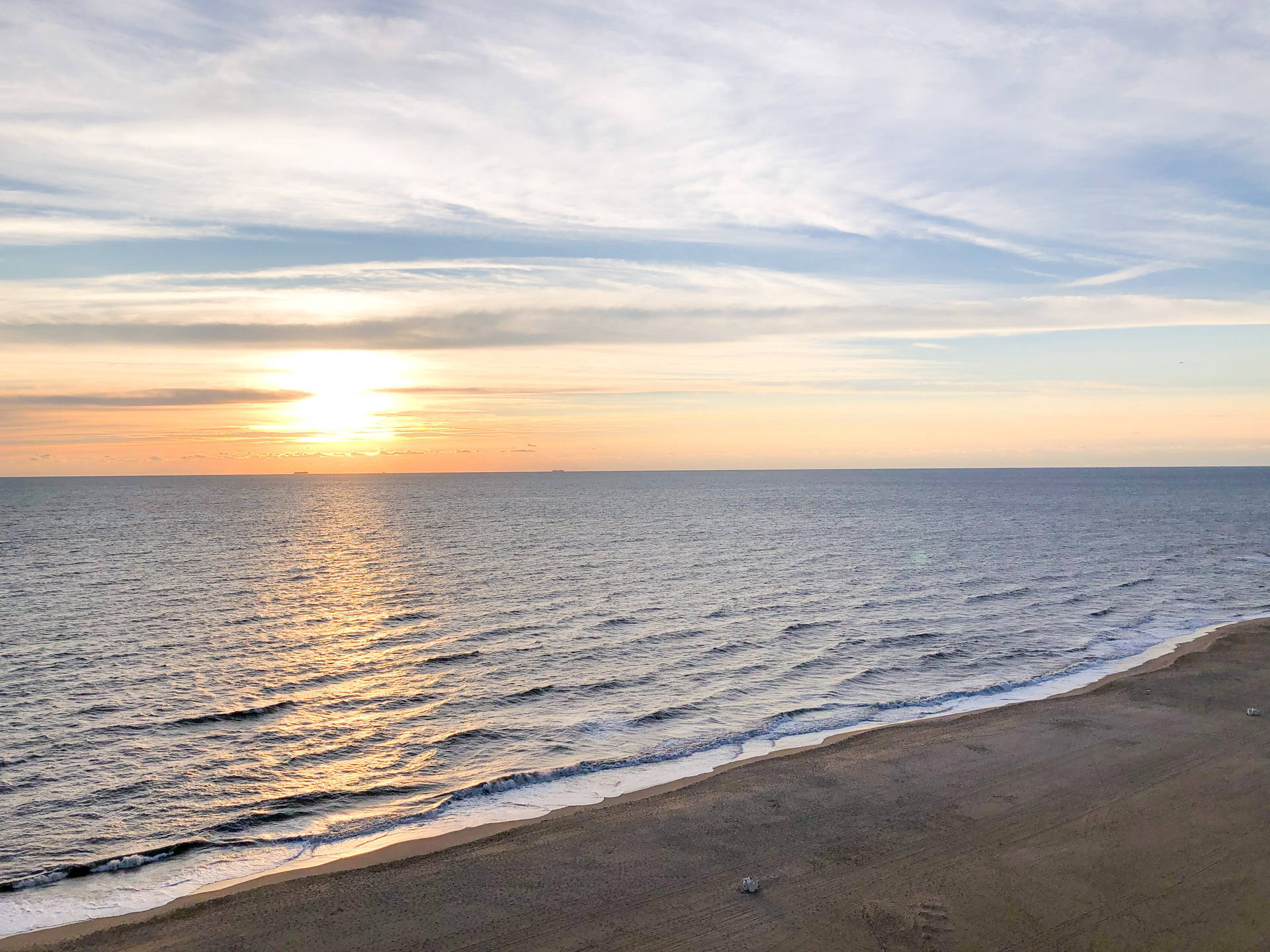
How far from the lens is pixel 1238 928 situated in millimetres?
12695

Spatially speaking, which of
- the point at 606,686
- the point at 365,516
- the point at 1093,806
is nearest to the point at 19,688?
the point at 606,686

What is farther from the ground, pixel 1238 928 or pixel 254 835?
pixel 1238 928

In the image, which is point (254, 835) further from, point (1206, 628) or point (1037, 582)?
point (1037, 582)

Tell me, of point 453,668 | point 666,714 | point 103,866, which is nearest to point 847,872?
point 666,714

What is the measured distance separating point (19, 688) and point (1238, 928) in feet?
110

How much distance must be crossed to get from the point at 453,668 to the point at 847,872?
19.9 metres

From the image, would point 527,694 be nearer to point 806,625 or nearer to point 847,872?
point 847,872

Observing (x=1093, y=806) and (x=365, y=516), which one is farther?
(x=365, y=516)

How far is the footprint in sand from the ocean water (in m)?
7.69

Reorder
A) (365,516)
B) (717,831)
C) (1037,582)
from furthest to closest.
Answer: (365,516)
(1037,582)
(717,831)

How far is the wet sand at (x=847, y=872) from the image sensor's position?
12750mm

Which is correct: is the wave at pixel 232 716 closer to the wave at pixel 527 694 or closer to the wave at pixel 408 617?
the wave at pixel 527 694

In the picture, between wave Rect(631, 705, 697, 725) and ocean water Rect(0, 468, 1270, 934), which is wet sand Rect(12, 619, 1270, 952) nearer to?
ocean water Rect(0, 468, 1270, 934)

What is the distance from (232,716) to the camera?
83.4 feet
